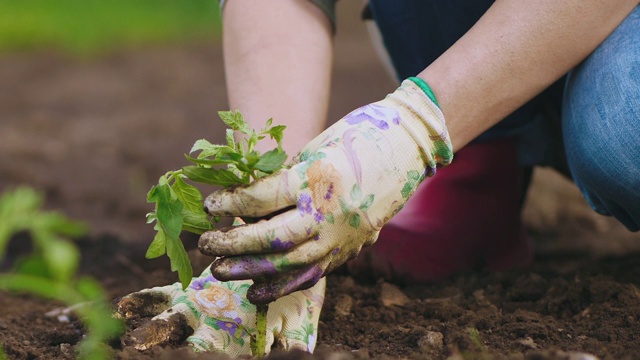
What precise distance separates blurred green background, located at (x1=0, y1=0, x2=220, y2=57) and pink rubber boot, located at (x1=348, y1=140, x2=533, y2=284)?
344cm

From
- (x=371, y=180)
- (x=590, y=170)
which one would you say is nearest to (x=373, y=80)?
(x=590, y=170)

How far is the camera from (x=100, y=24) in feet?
17.6

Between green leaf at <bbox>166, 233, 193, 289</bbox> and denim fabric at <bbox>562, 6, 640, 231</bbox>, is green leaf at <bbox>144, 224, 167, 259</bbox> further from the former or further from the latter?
denim fabric at <bbox>562, 6, 640, 231</bbox>

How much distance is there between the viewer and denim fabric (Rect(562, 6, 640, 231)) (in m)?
1.45

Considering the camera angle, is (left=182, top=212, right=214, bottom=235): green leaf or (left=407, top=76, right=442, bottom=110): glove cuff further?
(left=407, top=76, right=442, bottom=110): glove cuff

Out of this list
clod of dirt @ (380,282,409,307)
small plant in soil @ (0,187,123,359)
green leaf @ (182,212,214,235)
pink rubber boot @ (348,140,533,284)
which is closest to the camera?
small plant in soil @ (0,187,123,359)

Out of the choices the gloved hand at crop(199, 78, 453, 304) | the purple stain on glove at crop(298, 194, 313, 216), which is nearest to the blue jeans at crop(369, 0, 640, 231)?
the gloved hand at crop(199, 78, 453, 304)

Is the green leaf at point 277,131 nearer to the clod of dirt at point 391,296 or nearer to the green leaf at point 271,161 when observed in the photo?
A: the green leaf at point 271,161

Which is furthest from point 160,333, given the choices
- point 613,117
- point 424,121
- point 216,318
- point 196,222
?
point 613,117

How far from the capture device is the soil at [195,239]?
52.6 inches

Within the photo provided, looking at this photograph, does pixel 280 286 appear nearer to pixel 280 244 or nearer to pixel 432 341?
pixel 280 244

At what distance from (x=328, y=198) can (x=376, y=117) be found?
0.55 feet

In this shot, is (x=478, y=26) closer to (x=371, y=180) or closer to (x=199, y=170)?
(x=371, y=180)

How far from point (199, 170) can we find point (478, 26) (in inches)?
21.9
